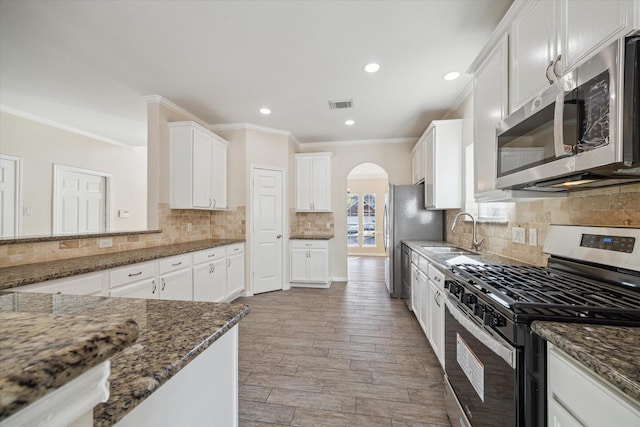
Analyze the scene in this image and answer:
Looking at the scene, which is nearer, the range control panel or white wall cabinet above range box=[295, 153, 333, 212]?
the range control panel

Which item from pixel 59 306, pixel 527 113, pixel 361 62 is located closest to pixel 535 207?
pixel 527 113

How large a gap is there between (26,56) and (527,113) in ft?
13.6

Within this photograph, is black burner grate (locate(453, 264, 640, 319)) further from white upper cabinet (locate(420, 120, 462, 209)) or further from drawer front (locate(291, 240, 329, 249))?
drawer front (locate(291, 240, 329, 249))

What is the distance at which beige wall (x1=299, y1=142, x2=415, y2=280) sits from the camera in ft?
16.7

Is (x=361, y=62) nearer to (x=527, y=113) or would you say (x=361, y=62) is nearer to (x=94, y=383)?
(x=527, y=113)

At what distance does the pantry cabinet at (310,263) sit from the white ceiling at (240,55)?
6.88 ft

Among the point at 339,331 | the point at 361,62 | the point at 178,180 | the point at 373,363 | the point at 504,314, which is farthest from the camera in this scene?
the point at 178,180

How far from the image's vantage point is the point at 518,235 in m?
2.08

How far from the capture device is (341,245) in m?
5.22

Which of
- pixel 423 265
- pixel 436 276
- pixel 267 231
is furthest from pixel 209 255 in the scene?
pixel 436 276

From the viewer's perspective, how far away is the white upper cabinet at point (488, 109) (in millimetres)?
1717

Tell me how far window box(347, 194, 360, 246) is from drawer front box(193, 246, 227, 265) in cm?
553

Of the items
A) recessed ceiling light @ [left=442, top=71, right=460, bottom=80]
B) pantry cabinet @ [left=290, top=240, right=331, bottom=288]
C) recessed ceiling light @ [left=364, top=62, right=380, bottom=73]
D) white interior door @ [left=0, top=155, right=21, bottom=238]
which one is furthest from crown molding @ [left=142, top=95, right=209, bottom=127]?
recessed ceiling light @ [left=442, top=71, right=460, bottom=80]

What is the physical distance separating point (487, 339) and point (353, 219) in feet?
25.5
